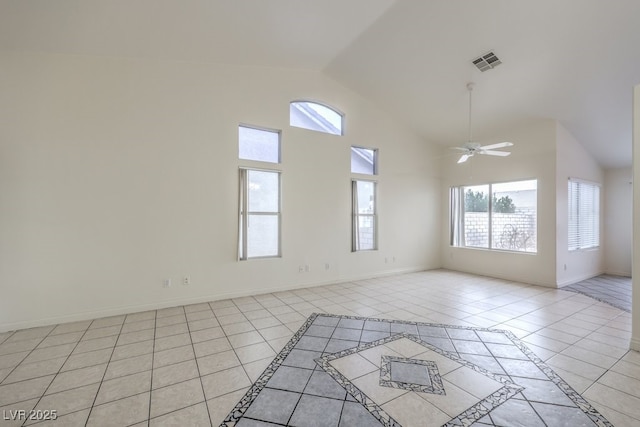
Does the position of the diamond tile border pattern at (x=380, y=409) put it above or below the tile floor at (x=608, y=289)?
below

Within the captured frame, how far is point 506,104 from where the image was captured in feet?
17.1

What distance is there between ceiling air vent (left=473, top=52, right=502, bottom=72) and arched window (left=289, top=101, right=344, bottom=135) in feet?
8.36

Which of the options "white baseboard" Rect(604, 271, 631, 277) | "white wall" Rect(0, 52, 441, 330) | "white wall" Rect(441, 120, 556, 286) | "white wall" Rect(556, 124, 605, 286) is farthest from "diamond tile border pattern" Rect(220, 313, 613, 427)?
"white baseboard" Rect(604, 271, 631, 277)

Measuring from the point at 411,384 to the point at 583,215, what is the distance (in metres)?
6.54

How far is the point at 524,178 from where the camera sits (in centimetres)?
584

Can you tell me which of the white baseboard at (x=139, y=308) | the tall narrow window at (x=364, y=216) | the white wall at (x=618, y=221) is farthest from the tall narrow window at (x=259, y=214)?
the white wall at (x=618, y=221)

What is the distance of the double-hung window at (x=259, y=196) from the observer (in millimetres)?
4777

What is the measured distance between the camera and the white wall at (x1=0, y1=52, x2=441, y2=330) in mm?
3463

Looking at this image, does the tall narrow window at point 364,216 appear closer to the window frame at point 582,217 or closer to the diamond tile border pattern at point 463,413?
the diamond tile border pattern at point 463,413

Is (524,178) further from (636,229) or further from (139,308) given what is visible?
(139,308)

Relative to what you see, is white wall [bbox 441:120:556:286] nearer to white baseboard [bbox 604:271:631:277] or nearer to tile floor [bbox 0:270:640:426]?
tile floor [bbox 0:270:640:426]

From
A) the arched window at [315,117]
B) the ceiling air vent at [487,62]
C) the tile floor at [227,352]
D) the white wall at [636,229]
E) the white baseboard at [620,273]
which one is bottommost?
the tile floor at [227,352]

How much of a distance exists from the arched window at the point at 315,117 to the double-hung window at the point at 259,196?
0.54 metres

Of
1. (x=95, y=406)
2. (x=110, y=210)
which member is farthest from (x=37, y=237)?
(x=95, y=406)
